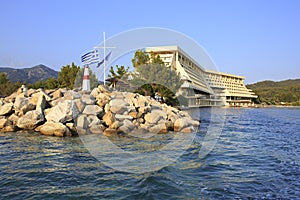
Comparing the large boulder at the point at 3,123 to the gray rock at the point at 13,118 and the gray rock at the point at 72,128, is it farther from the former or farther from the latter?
the gray rock at the point at 72,128

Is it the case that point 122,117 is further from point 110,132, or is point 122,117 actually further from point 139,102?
point 139,102

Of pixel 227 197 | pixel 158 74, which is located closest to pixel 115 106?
pixel 227 197

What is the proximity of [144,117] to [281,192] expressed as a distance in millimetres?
12714

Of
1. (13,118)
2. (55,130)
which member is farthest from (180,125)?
(13,118)

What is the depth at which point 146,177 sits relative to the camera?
7.84 meters

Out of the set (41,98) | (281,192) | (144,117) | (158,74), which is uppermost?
(158,74)

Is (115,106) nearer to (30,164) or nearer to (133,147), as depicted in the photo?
(133,147)

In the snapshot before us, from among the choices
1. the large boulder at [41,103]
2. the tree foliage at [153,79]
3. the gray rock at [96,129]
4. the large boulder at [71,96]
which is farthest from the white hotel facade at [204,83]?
the gray rock at [96,129]

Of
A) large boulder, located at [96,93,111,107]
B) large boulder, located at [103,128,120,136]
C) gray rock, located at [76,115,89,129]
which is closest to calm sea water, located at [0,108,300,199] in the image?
gray rock, located at [76,115,89,129]

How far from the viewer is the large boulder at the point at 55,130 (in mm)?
14734

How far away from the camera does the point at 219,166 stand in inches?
379

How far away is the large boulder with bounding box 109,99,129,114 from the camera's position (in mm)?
18016

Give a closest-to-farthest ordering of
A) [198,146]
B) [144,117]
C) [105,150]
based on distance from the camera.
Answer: [105,150] < [198,146] < [144,117]

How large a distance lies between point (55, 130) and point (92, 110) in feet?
10.2
